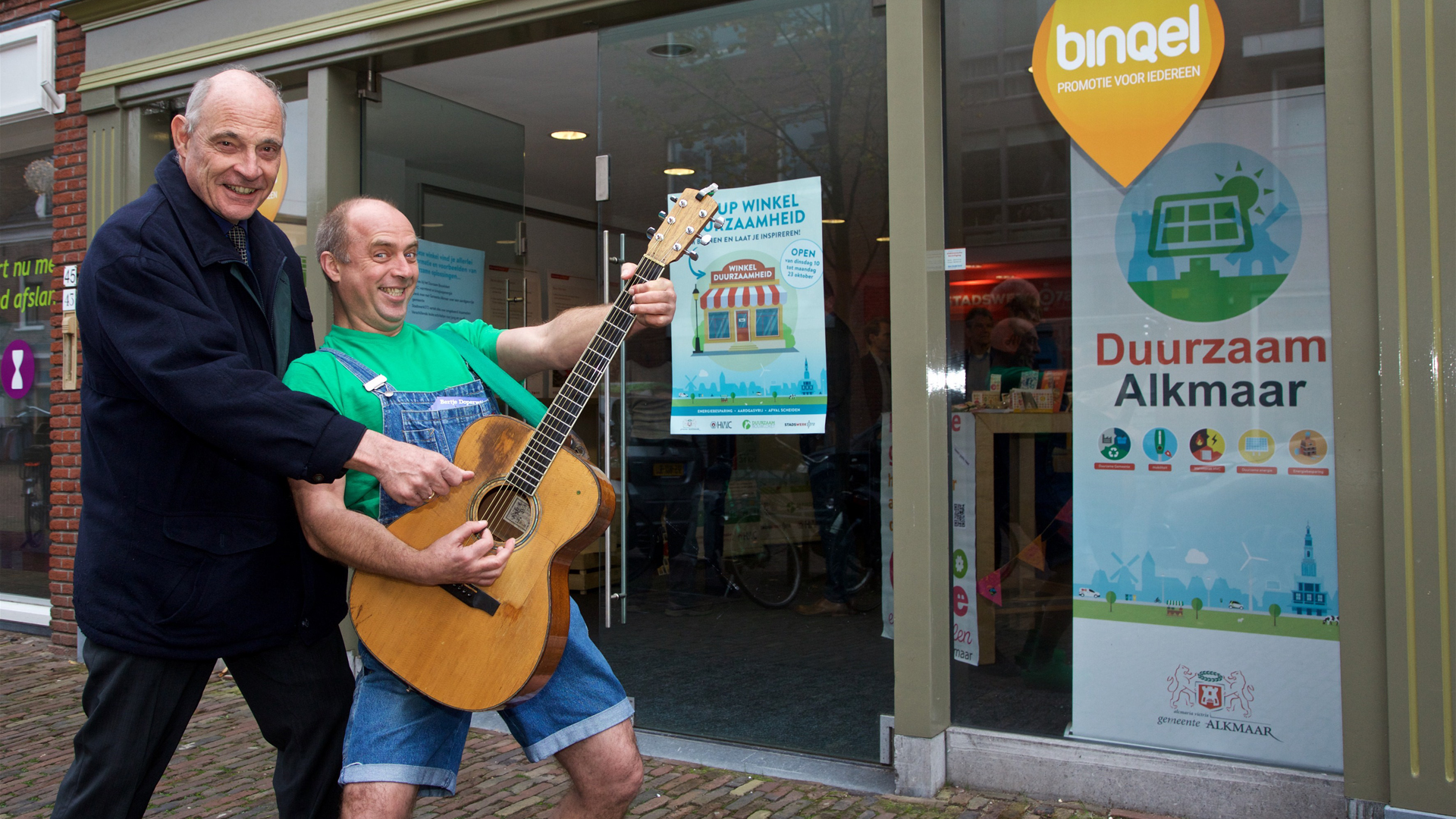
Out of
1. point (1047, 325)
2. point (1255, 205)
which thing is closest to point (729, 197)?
point (1047, 325)

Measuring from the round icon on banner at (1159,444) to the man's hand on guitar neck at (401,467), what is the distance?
105 inches

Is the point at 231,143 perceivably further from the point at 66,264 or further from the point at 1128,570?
the point at 66,264

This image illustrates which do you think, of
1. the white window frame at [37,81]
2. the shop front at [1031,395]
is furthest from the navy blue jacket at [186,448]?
the white window frame at [37,81]

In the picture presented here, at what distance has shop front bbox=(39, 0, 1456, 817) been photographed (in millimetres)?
3189

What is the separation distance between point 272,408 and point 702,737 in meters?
3.02

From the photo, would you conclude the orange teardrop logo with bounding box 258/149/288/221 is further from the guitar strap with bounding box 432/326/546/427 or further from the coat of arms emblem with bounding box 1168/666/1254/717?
the coat of arms emblem with bounding box 1168/666/1254/717

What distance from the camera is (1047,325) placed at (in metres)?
4.01

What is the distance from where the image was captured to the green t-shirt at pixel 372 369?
235cm

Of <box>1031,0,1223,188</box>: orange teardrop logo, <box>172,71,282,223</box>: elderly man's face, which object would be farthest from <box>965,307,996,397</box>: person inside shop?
<box>172,71,282,223</box>: elderly man's face

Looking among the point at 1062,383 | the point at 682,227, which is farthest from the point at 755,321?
the point at 682,227

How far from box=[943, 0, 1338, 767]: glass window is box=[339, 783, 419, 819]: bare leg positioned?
2374mm

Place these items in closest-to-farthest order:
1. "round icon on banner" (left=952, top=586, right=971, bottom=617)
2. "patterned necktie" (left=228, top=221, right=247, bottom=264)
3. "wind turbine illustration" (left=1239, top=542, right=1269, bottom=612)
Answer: "patterned necktie" (left=228, top=221, right=247, bottom=264)
"wind turbine illustration" (left=1239, top=542, right=1269, bottom=612)
"round icon on banner" (left=952, top=586, right=971, bottom=617)

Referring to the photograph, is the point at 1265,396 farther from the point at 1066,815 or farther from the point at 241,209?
the point at 241,209

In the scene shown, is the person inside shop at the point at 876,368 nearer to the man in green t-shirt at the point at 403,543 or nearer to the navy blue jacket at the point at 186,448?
the man in green t-shirt at the point at 403,543
